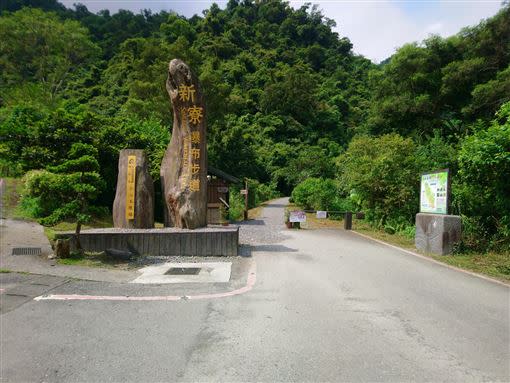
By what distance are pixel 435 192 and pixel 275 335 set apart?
299 inches

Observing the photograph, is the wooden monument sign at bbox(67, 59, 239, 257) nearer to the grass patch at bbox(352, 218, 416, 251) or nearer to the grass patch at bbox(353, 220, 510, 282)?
the grass patch at bbox(353, 220, 510, 282)

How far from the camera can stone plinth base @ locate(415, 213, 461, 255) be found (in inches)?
354

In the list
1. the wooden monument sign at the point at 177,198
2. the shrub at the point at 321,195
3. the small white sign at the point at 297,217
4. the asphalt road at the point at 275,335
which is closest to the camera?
the asphalt road at the point at 275,335

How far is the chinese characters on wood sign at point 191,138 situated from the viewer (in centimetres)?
978

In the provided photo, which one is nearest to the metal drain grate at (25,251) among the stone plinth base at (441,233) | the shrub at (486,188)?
the stone plinth base at (441,233)

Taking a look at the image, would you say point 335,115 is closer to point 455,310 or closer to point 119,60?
point 119,60

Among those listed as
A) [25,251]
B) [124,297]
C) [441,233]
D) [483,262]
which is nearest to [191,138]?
[25,251]

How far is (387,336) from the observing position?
401 cm

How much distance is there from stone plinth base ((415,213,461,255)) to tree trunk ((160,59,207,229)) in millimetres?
6301

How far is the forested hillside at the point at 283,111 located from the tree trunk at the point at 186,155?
6.45ft

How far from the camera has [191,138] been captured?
9.88 m

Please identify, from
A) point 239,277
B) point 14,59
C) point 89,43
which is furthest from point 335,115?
point 239,277

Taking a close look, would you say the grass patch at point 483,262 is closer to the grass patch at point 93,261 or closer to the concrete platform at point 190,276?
the concrete platform at point 190,276

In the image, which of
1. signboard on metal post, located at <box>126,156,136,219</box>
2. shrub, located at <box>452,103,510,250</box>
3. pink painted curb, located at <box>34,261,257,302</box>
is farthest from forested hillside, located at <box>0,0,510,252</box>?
pink painted curb, located at <box>34,261,257,302</box>
